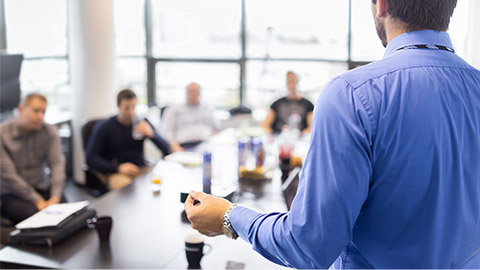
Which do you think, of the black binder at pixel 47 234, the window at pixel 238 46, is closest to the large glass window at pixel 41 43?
the window at pixel 238 46

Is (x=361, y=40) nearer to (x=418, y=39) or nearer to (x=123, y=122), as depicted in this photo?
(x=123, y=122)

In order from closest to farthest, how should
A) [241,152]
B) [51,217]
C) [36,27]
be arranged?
1. [51,217]
2. [241,152]
3. [36,27]

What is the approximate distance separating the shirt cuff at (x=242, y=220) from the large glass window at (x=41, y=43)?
458 cm

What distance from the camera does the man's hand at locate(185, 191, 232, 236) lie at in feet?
3.72

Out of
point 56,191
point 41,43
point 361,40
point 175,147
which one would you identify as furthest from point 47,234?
point 361,40

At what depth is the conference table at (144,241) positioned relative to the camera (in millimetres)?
1926

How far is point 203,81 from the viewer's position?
6.72 metres

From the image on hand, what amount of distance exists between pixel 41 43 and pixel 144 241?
164 inches

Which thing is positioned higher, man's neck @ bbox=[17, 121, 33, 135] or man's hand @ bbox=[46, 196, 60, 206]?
man's neck @ bbox=[17, 121, 33, 135]

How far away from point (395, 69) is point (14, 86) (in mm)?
4321

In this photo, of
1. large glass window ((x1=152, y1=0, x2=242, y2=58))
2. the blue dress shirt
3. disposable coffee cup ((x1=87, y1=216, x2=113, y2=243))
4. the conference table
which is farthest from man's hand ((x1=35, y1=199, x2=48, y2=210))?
large glass window ((x1=152, y1=0, x2=242, y2=58))

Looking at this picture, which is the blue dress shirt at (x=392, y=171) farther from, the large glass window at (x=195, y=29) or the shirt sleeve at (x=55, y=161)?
the large glass window at (x=195, y=29)

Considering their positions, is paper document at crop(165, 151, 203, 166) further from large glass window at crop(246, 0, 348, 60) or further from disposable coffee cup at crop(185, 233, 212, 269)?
large glass window at crop(246, 0, 348, 60)

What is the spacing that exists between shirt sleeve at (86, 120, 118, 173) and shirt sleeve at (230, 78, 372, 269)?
330cm
